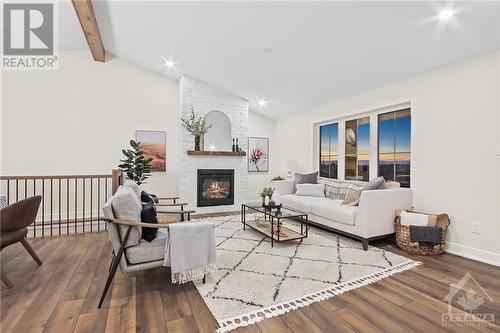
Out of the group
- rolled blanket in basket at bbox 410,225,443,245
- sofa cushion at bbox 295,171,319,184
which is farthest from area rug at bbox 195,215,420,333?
sofa cushion at bbox 295,171,319,184

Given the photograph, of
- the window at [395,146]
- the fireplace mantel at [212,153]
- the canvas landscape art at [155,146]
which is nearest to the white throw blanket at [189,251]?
the window at [395,146]

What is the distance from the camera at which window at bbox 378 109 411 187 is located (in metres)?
3.88

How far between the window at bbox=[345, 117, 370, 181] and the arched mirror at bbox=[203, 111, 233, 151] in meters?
2.72

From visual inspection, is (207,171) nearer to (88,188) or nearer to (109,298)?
(88,188)

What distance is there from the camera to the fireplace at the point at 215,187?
18.5 ft

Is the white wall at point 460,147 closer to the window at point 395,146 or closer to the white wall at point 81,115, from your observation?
the window at point 395,146

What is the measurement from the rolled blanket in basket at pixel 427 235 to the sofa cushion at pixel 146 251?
3.00 m

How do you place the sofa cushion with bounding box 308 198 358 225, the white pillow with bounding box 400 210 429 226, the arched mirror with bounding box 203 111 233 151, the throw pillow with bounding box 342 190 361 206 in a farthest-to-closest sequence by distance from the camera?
the arched mirror with bounding box 203 111 233 151, the throw pillow with bounding box 342 190 361 206, the sofa cushion with bounding box 308 198 358 225, the white pillow with bounding box 400 210 429 226

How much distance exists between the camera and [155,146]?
5777 mm

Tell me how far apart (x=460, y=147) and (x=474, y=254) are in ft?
4.30

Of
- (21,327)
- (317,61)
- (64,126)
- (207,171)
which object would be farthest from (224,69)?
(21,327)

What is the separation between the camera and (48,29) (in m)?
4.37

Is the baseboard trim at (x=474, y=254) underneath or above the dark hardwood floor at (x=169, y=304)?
above

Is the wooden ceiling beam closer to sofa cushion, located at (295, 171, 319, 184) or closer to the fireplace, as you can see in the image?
the fireplace
